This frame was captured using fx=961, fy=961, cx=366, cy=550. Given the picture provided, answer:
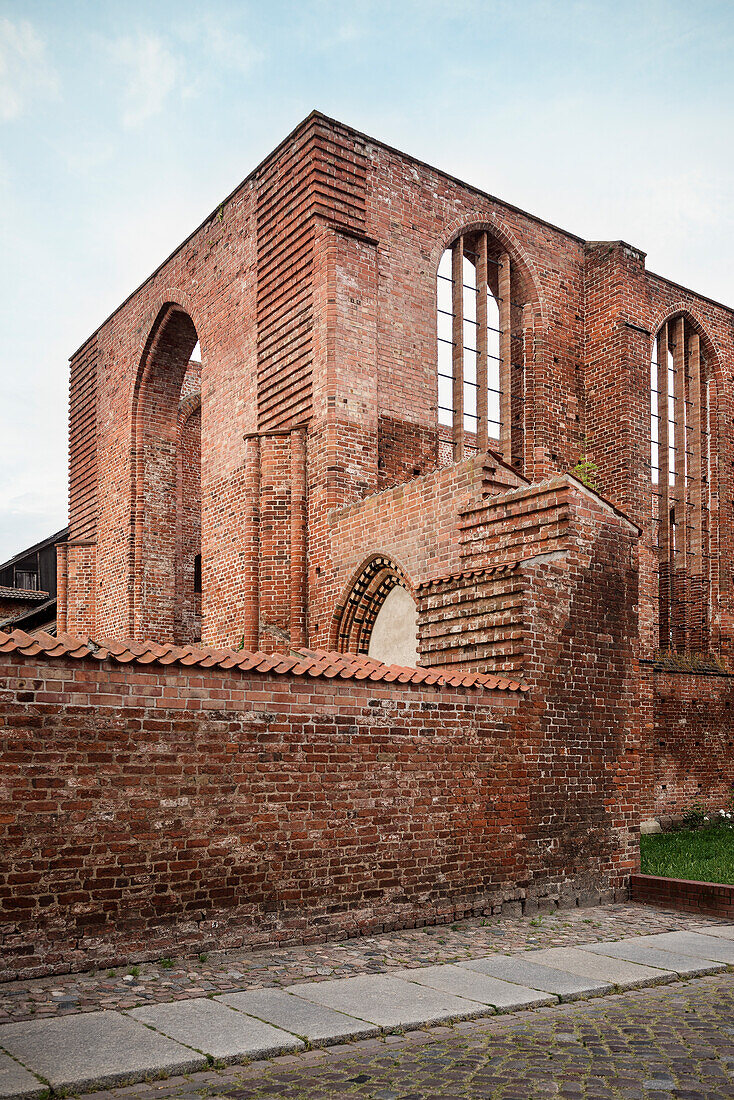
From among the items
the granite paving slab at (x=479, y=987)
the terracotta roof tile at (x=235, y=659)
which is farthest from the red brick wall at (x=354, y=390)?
the granite paving slab at (x=479, y=987)

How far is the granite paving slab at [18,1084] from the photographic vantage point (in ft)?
13.2

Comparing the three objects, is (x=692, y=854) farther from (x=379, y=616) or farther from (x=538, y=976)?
(x=538, y=976)

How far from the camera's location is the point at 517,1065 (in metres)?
4.54

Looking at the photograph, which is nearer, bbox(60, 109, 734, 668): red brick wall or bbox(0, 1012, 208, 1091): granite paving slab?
bbox(0, 1012, 208, 1091): granite paving slab

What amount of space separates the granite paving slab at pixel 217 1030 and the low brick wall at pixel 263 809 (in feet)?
3.42

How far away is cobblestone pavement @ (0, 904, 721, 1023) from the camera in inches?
219

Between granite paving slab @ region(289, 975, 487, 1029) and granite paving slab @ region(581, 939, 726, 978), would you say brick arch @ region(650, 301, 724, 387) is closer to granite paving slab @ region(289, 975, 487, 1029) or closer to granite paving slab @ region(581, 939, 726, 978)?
granite paving slab @ region(581, 939, 726, 978)

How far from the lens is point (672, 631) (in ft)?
62.9

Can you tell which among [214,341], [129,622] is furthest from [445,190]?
[129,622]

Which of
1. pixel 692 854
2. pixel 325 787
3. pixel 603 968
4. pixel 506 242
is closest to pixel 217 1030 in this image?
pixel 325 787

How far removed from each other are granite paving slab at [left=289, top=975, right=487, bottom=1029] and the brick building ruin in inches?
45.7

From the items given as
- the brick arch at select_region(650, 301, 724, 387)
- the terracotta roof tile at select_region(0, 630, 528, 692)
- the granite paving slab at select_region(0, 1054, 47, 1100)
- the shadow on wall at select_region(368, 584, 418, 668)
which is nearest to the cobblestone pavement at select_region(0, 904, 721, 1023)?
the granite paving slab at select_region(0, 1054, 47, 1100)

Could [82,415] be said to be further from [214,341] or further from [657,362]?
[657,362]

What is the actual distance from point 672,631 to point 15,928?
1567 cm
